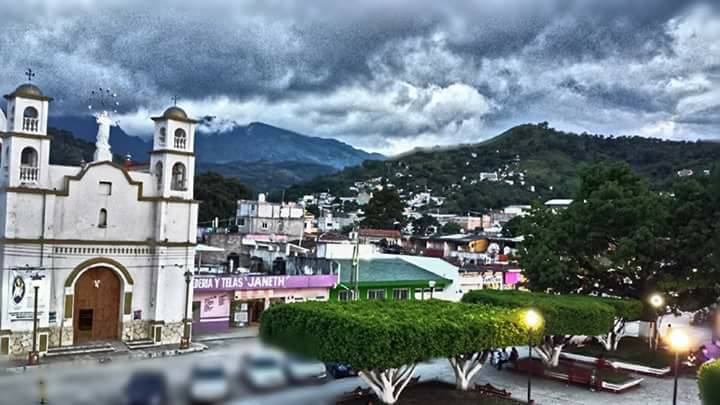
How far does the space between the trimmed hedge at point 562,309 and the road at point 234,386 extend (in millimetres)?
2315

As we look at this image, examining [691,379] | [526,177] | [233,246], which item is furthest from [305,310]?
[526,177]

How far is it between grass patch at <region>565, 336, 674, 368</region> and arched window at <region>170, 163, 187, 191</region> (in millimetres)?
20019

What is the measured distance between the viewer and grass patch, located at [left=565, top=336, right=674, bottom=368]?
100.0ft

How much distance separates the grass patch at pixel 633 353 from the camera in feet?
100.0

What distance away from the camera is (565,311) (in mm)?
25422

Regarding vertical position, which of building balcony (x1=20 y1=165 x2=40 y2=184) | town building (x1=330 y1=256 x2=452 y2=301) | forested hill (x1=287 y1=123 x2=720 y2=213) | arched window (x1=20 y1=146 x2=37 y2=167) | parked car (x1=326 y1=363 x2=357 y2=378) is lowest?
parked car (x1=326 y1=363 x2=357 y2=378)

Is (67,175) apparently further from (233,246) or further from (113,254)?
(233,246)

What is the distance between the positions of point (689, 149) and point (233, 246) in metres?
163

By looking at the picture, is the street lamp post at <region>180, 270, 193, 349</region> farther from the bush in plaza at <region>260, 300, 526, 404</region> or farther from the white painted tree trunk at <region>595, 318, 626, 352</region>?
the white painted tree trunk at <region>595, 318, 626, 352</region>

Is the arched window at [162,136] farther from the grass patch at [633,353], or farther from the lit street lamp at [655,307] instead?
the lit street lamp at [655,307]

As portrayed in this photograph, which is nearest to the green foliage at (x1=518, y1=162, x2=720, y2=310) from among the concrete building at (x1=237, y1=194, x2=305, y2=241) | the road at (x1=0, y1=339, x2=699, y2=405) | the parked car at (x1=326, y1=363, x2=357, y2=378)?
the road at (x1=0, y1=339, x2=699, y2=405)

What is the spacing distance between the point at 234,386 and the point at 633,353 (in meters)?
21.4

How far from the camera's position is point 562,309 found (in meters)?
25.4

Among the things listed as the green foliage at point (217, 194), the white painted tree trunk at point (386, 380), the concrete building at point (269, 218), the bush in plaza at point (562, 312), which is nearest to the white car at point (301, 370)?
the white painted tree trunk at point (386, 380)
